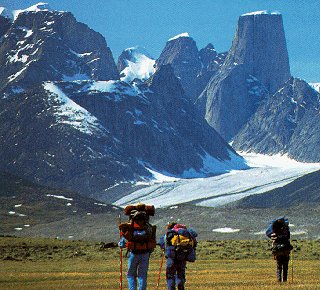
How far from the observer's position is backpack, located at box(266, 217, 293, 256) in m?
36.2

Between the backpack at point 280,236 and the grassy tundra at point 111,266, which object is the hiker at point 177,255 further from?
the backpack at point 280,236

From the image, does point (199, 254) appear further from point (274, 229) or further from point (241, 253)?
point (274, 229)

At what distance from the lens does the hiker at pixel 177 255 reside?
29656mm

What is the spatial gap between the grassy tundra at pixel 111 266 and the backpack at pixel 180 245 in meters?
3.95

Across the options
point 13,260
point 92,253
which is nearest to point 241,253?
point 92,253

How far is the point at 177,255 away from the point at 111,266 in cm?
3367

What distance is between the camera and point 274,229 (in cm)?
Answer: 3650

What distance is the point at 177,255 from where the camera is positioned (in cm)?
2984

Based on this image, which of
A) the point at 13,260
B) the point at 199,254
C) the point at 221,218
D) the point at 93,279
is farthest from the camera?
the point at 221,218

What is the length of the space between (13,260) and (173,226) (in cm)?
5036

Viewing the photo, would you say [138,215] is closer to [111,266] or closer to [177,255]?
[177,255]

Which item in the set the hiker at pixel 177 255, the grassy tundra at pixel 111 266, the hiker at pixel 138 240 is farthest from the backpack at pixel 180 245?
the grassy tundra at pixel 111 266

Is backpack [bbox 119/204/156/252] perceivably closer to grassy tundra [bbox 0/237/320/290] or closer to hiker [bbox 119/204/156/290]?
hiker [bbox 119/204/156/290]

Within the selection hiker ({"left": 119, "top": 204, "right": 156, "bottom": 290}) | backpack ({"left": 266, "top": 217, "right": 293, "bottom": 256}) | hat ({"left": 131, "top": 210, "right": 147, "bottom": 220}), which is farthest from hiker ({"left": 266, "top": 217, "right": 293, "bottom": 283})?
hat ({"left": 131, "top": 210, "right": 147, "bottom": 220})
